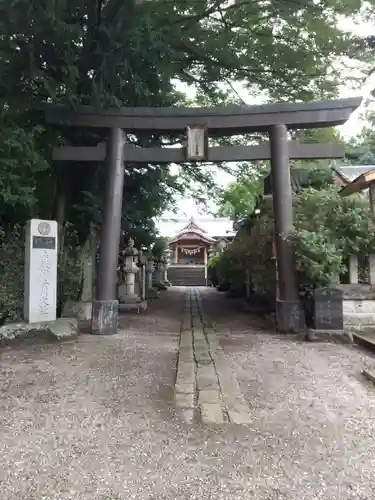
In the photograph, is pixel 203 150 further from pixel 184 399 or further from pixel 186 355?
pixel 184 399

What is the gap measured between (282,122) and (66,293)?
6.01 m

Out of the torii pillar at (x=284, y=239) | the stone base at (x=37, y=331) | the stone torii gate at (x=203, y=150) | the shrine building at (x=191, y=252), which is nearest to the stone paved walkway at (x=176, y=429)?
the stone base at (x=37, y=331)

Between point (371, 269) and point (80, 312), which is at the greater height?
point (371, 269)

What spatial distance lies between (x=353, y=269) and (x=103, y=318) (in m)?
4.80

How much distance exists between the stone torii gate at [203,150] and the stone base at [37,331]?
705mm

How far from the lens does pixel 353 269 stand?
316 inches

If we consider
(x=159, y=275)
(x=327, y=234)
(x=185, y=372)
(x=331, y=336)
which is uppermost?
(x=327, y=234)

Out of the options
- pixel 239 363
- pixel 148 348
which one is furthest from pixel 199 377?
pixel 148 348

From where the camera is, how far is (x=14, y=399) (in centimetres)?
405

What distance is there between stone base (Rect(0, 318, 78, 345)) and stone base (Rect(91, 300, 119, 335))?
0.51 metres

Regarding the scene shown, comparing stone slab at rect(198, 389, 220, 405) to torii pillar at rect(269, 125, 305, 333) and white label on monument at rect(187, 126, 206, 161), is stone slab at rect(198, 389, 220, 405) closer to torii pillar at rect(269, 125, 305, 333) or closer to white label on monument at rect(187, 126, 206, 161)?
torii pillar at rect(269, 125, 305, 333)

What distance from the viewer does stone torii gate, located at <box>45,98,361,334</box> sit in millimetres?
7949

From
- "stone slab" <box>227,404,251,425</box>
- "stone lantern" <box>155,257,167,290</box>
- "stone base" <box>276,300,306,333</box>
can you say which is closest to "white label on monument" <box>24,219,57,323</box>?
"stone base" <box>276,300,306,333</box>

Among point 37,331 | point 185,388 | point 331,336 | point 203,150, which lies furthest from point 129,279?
point 185,388
